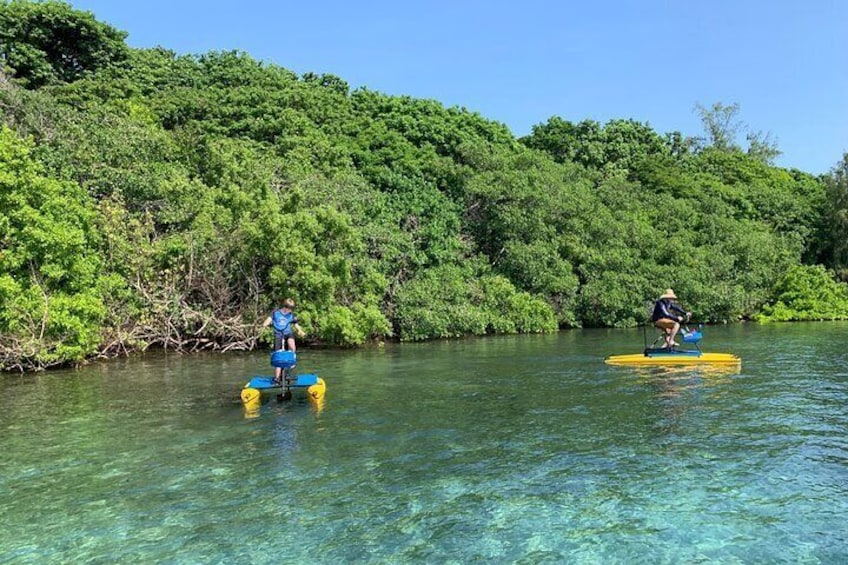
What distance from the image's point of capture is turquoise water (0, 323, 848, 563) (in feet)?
22.5

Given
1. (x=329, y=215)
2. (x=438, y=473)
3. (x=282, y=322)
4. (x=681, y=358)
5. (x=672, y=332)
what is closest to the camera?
(x=438, y=473)

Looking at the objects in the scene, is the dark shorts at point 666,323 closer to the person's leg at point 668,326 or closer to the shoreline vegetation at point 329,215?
the person's leg at point 668,326

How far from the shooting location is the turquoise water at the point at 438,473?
685 cm

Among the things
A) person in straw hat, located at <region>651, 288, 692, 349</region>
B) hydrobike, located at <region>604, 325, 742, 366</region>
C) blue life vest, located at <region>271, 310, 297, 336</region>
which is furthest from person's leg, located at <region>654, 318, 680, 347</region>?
blue life vest, located at <region>271, 310, 297, 336</region>

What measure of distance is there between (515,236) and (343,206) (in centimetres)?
1328

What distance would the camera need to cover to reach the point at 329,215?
28109mm

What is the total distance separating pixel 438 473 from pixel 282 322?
20.4ft

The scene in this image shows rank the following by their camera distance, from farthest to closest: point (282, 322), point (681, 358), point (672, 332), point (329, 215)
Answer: point (329, 215)
point (672, 332)
point (681, 358)
point (282, 322)

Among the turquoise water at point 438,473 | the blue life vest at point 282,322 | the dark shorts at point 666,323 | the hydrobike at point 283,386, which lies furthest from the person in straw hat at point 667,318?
the blue life vest at point 282,322

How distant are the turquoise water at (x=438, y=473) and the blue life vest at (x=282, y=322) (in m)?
1.64

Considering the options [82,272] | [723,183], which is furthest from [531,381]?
[723,183]

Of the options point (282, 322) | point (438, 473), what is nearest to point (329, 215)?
point (282, 322)

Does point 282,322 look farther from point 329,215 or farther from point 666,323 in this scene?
point 329,215

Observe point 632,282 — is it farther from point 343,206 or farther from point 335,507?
point 335,507
